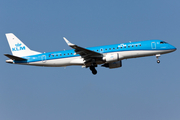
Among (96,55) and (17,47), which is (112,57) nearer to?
(96,55)

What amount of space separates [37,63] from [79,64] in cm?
707

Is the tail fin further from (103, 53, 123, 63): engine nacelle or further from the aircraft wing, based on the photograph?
(103, 53, 123, 63): engine nacelle

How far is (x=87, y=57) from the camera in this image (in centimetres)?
4519

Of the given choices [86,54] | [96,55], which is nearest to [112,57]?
[96,55]

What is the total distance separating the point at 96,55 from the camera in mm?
44656

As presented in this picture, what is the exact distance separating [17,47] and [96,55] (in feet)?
48.6

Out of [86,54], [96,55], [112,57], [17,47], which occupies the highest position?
[17,47]

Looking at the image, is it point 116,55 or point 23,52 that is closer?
point 116,55

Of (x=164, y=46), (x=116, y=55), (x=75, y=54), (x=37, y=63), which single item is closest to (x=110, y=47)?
(x=116, y=55)

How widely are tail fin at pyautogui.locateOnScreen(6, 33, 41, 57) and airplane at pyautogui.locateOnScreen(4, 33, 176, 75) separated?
26.5 inches

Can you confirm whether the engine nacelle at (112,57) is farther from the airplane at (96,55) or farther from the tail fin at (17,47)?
the tail fin at (17,47)

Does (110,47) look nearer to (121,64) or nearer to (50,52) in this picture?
(121,64)

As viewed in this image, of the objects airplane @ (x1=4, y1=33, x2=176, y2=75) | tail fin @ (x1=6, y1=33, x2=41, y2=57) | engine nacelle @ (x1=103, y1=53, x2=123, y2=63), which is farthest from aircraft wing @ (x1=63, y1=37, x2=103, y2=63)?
tail fin @ (x1=6, y1=33, x2=41, y2=57)

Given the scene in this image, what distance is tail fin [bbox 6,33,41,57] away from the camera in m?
49.4
